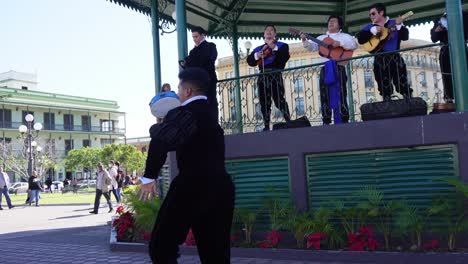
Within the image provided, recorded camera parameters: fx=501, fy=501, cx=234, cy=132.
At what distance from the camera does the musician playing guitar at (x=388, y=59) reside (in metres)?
7.75

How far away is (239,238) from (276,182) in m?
1.08

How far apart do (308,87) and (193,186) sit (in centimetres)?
546

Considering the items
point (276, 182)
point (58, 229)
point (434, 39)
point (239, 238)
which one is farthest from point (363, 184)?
point (58, 229)

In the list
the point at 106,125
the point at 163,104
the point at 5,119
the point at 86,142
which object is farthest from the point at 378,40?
the point at 106,125

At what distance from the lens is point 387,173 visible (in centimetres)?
730

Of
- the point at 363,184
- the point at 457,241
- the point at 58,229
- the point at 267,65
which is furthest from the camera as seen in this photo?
the point at 58,229

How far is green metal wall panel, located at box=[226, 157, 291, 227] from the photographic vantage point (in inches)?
317

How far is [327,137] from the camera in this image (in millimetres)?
7648

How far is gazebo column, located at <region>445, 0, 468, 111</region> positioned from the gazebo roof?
6.04m

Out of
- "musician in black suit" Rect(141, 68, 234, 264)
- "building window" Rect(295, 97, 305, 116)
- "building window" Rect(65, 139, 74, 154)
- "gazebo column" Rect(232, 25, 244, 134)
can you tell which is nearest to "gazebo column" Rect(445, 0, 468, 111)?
"building window" Rect(295, 97, 305, 116)

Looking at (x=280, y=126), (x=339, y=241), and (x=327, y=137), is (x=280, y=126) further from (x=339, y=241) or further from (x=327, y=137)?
(x=339, y=241)

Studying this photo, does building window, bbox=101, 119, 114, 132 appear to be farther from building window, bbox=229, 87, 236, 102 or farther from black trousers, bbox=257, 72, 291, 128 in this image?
black trousers, bbox=257, 72, 291, 128

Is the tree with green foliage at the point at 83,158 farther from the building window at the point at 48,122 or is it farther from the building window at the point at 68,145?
the building window at the point at 68,145

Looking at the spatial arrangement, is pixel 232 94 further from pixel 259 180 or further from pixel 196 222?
pixel 196 222
